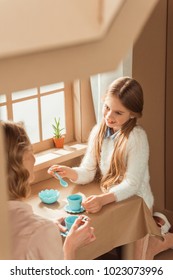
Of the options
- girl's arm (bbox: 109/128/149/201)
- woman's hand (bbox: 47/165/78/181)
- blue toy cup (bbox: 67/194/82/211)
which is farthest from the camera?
woman's hand (bbox: 47/165/78/181)

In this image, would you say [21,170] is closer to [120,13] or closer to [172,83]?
[120,13]

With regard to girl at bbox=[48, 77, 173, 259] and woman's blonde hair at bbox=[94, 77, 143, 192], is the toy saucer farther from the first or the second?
woman's blonde hair at bbox=[94, 77, 143, 192]

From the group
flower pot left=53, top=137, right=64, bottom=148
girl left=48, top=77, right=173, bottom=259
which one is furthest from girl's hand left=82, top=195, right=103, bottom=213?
flower pot left=53, top=137, right=64, bottom=148

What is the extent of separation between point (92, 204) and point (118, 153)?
273mm

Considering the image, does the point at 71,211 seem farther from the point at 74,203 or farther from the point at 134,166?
the point at 134,166

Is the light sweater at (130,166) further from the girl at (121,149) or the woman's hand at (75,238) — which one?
the woman's hand at (75,238)

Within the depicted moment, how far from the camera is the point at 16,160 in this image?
1.36 m

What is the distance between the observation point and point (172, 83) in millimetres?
2668

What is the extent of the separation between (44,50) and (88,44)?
0.04m

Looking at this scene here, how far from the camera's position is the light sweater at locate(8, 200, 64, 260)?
4.46 feet

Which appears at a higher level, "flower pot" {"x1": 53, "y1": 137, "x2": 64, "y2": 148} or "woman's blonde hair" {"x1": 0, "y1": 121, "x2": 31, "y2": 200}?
"woman's blonde hair" {"x1": 0, "y1": 121, "x2": 31, "y2": 200}
